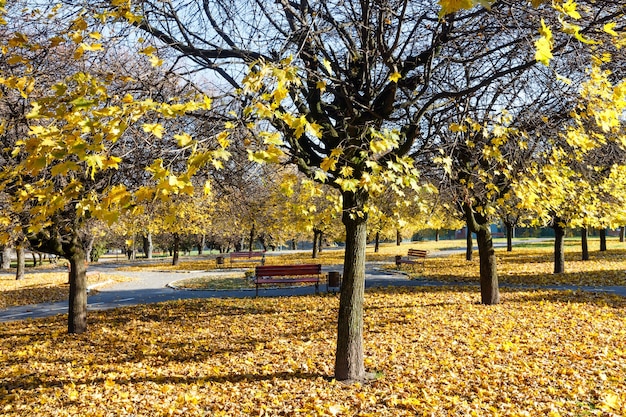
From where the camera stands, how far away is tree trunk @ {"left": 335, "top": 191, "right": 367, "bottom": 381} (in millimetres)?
5270

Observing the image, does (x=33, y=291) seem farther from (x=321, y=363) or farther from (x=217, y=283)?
(x=321, y=363)

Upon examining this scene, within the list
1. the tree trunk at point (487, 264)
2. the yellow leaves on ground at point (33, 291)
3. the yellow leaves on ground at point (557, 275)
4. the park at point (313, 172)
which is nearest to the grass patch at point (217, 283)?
the yellow leaves on ground at point (33, 291)

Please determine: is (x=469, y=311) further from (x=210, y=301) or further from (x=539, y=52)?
(x=539, y=52)

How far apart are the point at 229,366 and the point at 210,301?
6441 millimetres

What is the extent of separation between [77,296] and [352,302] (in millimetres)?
5884

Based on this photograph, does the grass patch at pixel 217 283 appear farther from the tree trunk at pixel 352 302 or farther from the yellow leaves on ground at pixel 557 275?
the tree trunk at pixel 352 302

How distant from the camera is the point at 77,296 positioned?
8.30m

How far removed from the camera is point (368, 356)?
613 centimetres

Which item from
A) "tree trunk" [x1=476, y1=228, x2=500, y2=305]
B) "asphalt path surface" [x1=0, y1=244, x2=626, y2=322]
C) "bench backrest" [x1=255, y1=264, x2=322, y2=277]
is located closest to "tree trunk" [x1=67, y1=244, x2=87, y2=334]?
"asphalt path surface" [x1=0, y1=244, x2=626, y2=322]

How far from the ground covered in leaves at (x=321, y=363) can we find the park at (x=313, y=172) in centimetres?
4

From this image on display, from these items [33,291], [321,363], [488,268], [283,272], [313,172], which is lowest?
[33,291]

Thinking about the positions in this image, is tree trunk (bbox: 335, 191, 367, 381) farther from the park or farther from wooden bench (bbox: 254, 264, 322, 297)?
wooden bench (bbox: 254, 264, 322, 297)

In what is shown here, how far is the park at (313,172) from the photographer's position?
11.1 ft

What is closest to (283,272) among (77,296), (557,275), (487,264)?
(487,264)
